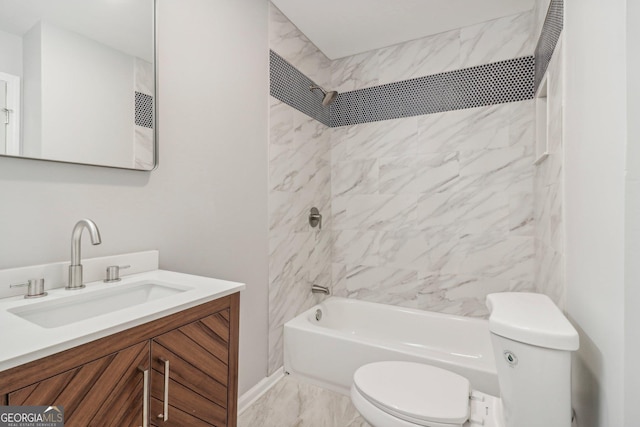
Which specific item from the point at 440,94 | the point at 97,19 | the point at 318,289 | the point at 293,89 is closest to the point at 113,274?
the point at 97,19

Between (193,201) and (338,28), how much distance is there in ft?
5.85

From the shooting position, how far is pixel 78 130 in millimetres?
1052

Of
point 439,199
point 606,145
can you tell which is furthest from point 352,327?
point 606,145

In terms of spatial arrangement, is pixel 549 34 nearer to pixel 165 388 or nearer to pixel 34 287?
pixel 165 388

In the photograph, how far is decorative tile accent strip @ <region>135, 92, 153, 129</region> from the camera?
4.02 feet

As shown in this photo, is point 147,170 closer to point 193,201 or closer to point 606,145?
point 193,201

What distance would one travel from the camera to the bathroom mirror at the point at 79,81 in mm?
908

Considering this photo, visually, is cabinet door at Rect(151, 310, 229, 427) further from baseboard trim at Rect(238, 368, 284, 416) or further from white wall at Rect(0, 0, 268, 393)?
baseboard trim at Rect(238, 368, 284, 416)

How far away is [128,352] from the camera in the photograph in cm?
73

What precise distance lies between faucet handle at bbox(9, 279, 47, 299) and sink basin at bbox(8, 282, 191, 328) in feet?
0.22

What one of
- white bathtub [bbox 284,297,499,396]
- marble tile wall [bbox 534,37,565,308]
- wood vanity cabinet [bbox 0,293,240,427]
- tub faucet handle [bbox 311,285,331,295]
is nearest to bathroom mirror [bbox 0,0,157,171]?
wood vanity cabinet [bbox 0,293,240,427]

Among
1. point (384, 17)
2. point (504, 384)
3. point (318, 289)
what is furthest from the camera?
point (318, 289)

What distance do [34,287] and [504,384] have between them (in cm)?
153

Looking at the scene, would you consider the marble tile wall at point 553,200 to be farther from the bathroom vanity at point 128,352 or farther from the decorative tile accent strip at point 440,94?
the bathroom vanity at point 128,352
